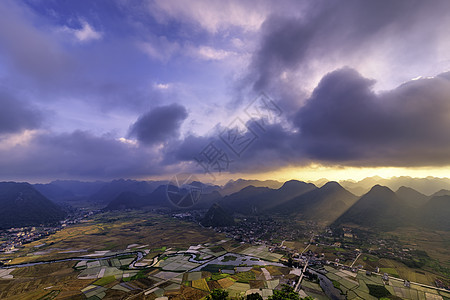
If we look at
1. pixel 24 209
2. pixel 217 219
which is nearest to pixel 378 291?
pixel 217 219

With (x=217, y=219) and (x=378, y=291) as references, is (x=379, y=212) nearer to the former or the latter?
(x=217, y=219)

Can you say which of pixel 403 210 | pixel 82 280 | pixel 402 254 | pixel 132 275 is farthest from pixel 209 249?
pixel 403 210

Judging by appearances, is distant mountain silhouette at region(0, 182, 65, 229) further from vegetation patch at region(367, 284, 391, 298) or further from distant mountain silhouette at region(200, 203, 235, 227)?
vegetation patch at region(367, 284, 391, 298)

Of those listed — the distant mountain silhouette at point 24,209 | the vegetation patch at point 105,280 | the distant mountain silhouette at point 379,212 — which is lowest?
the distant mountain silhouette at point 379,212

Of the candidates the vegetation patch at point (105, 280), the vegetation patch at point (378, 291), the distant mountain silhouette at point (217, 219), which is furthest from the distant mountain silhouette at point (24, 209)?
the vegetation patch at point (378, 291)

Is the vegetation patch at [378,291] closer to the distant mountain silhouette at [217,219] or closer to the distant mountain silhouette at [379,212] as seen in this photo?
the distant mountain silhouette at [379,212]

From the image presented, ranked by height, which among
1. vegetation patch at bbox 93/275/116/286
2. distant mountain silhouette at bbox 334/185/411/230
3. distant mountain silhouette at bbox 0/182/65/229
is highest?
distant mountain silhouette at bbox 0/182/65/229

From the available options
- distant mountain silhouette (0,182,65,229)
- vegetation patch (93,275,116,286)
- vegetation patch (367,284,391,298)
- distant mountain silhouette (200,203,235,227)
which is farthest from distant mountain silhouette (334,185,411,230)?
distant mountain silhouette (0,182,65,229)

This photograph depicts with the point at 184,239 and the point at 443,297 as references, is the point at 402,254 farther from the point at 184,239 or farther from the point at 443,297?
the point at 184,239

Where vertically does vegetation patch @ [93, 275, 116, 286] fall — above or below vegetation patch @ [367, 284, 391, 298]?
above

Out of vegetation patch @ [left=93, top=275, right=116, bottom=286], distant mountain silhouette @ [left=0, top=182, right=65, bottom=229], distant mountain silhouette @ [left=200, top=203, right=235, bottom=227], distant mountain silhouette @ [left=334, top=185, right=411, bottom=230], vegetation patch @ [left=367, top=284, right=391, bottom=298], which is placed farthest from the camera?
distant mountain silhouette @ [left=0, top=182, right=65, bottom=229]
